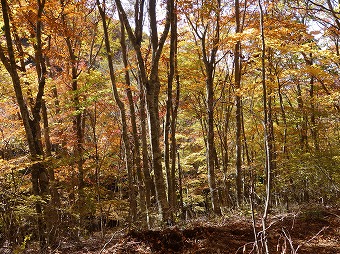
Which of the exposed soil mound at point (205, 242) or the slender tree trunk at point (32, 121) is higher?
the slender tree trunk at point (32, 121)

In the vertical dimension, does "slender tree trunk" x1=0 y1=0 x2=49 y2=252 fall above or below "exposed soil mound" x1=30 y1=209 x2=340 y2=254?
above

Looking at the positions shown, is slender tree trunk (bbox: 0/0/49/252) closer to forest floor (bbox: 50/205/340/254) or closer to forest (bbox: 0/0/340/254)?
forest (bbox: 0/0/340/254)

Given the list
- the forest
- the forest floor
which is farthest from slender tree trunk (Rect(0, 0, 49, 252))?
the forest floor

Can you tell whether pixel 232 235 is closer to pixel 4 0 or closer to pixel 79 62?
pixel 4 0

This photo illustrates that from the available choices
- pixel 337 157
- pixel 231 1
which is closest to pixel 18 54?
pixel 231 1

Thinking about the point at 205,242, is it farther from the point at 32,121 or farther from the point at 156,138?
the point at 32,121

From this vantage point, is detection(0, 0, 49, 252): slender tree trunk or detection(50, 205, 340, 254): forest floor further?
detection(0, 0, 49, 252): slender tree trunk

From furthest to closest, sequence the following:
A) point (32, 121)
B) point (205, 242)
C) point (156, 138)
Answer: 1. point (32, 121)
2. point (156, 138)
3. point (205, 242)

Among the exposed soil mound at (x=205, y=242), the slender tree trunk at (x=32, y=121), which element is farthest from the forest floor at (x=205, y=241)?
the slender tree trunk at (x=32, y=121)

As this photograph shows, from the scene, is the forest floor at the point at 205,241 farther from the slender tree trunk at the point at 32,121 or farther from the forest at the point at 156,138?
the slender tree trunk at the point at 32,121

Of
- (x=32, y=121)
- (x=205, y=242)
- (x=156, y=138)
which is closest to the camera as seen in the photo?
(x=205, y=242)

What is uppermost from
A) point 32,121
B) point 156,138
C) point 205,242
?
point 32,121

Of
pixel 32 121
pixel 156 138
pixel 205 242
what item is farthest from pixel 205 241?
pixel 32 121

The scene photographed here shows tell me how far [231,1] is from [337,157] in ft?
24.7
